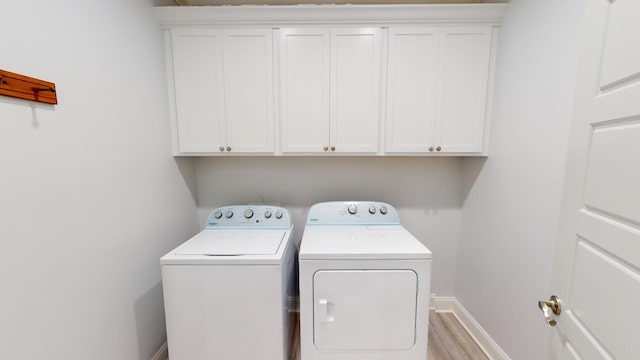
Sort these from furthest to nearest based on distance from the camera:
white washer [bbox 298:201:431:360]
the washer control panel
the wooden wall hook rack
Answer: the washer control panel < white washer [bbox 298:201:431:360] < the wooden wall hook rack

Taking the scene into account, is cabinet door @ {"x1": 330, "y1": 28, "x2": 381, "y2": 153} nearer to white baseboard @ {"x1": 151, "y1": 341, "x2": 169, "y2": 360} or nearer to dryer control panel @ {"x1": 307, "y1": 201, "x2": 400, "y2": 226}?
dryer control panel @ {"x1": 307, "y1": 201, "x2": 400, "y2": 226}

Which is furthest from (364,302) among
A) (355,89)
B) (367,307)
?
(355,89)

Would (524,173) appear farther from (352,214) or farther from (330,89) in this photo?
(330,89)

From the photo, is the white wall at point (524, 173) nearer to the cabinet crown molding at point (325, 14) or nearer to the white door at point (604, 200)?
the cabinet crown molding at point (325, 14)

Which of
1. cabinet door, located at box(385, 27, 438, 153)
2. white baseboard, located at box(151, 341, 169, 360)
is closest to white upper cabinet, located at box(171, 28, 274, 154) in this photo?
cabinet door, located at box(385, 27, 438, 153)

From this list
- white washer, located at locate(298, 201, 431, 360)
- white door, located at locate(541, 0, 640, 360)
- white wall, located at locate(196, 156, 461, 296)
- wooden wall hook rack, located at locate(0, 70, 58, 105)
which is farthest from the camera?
white wall, located at locate(196, 156, 461, 296)

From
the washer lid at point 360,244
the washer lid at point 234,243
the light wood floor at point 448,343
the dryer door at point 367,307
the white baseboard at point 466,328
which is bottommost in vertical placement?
the light wood floor at point 448,343

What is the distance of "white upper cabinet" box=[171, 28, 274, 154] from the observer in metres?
1.70

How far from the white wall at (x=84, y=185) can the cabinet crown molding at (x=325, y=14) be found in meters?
0.24

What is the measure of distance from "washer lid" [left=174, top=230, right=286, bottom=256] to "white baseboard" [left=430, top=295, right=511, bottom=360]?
1.66 metres

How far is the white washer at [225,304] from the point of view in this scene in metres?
1.32

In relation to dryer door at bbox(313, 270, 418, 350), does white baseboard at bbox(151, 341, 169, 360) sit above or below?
below

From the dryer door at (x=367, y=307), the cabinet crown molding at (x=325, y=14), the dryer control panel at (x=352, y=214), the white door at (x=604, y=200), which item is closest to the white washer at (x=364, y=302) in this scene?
the dryer door at (x=367, y=307)

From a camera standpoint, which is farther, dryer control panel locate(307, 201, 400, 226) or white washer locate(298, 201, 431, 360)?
dryer control panel locate(307, 201, 400, 226)
